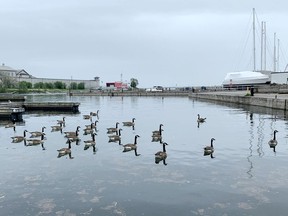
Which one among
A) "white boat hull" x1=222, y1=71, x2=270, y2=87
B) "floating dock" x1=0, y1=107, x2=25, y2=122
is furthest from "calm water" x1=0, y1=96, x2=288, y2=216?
"white boat hull" x1=222, y1=71, x2=270, y2=87

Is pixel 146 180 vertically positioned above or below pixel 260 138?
below

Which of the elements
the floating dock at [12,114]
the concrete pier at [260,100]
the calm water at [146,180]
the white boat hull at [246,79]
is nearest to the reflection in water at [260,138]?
the calm water at [146,180]

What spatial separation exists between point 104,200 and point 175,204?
3602 millimetres

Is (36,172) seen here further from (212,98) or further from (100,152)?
(212,98)

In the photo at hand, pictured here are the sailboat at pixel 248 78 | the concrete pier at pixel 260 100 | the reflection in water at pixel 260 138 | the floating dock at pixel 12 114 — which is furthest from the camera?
the sailboat at pixel 248 78

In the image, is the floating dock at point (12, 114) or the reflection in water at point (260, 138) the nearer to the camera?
the reflection in water at point (260, 138)

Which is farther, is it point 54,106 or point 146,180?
point 54,106

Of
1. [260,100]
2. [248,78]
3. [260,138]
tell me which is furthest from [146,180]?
[248,78]

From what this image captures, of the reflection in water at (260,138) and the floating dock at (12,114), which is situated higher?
the floating dock at (12,114)

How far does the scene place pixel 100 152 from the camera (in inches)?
1150

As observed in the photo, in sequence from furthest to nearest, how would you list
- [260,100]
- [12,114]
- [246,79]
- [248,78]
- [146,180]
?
1. [246,79]
2. [248,78]
3. [260,100]
4. [12,114]
5. [146,180]

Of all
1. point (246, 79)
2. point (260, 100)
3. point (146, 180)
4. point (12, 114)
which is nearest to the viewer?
point (146, 180)

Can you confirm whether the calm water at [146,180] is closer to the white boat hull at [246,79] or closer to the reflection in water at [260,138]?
the reflection in water at [260,138]

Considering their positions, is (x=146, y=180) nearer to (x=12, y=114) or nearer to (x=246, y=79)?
(x=12, y=114)
